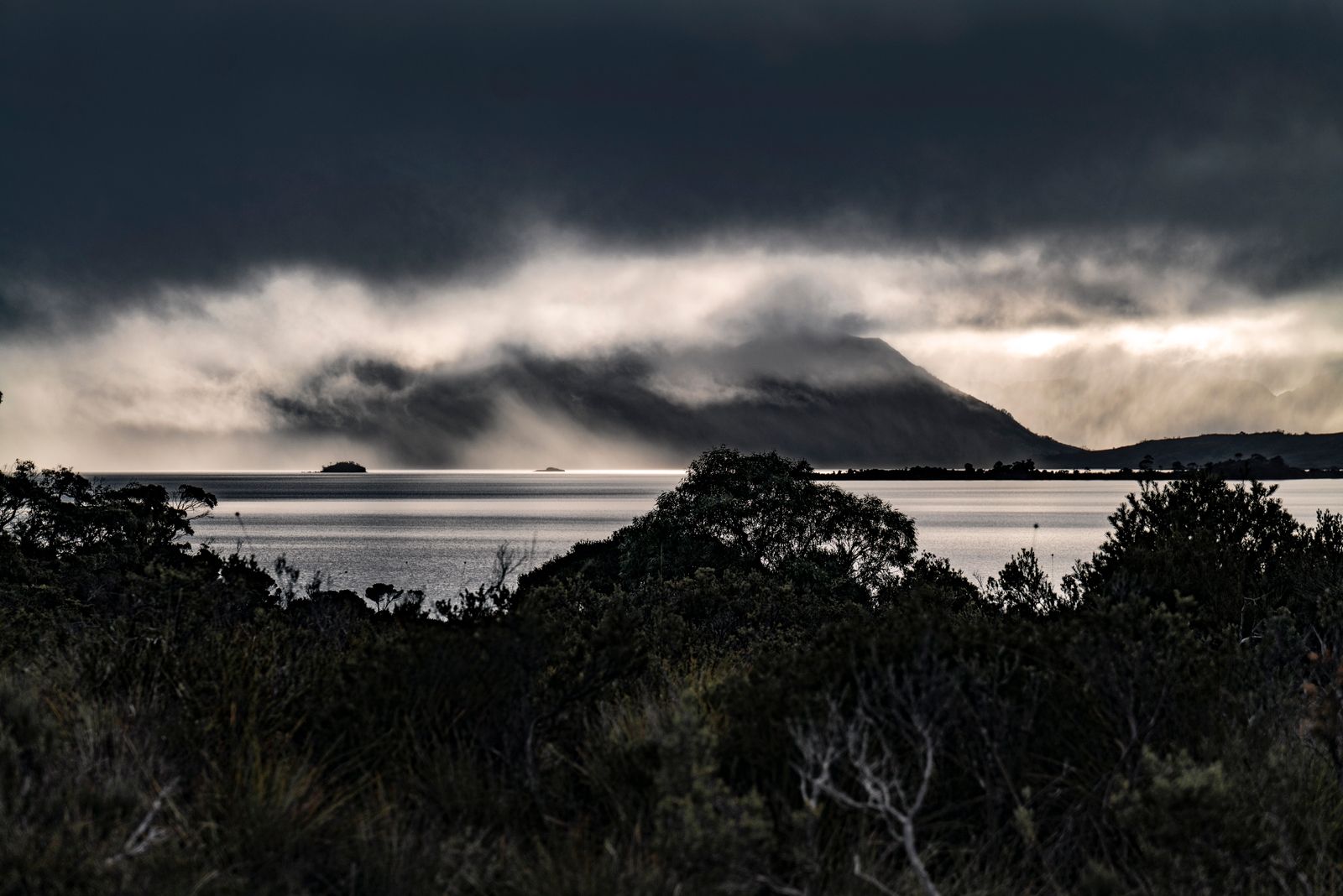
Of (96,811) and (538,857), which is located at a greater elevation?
(96,811)

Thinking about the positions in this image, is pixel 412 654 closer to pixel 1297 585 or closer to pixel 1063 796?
pixel 1063 796

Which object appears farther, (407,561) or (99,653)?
(407,561)

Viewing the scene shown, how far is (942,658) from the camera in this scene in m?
6.89

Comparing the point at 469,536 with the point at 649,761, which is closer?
the point at 649,761

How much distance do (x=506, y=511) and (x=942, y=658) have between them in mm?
181879

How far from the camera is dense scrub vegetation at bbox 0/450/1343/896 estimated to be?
16.6 ft

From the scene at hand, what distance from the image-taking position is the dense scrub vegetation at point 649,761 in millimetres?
5062

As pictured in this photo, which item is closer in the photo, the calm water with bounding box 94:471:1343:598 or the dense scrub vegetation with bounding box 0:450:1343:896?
the dense scrub vegetation with bounding box 0:450:1343:896

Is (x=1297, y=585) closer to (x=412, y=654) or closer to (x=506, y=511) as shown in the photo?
(x=412, y=654)

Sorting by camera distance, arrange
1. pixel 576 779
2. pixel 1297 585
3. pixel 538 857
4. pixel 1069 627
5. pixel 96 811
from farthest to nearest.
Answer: pixel 1297 585 → pixel 1069 627 → pixel 576 779 → pixel 538 857 → pixel 96 811

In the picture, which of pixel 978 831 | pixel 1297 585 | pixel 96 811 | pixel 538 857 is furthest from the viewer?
pixel 1297 585

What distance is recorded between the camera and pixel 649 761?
20.6 feet

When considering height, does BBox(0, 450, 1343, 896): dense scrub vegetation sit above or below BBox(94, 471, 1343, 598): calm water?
above

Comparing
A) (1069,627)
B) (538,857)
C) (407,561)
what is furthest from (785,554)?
(407,561)
